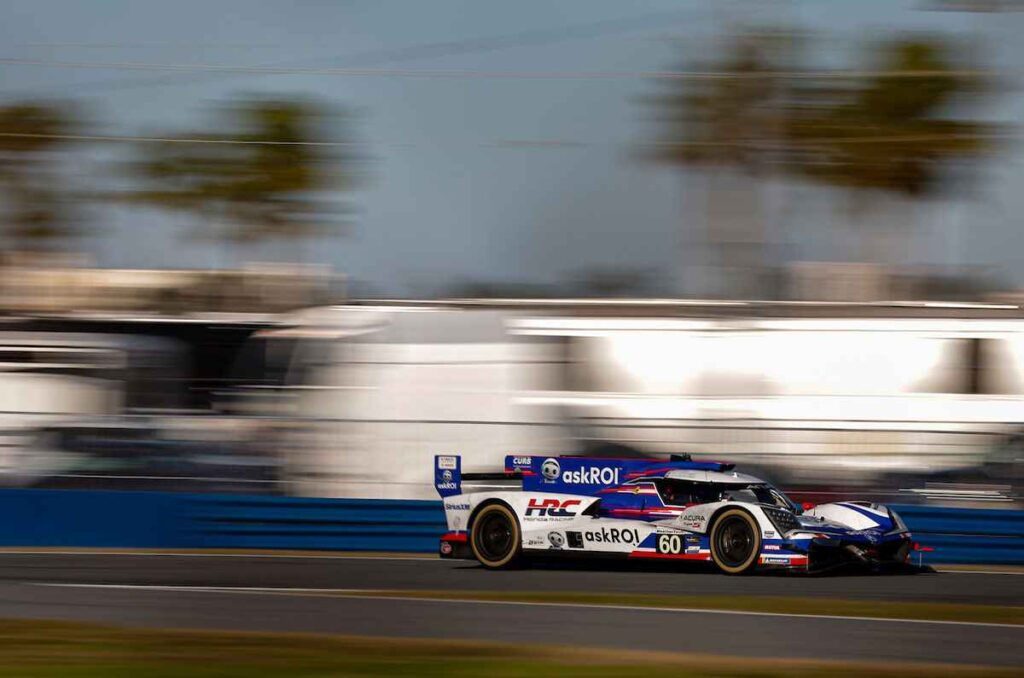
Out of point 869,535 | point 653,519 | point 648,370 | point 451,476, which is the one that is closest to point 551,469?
point 451,476

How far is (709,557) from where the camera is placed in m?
12.3

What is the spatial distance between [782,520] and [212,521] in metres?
6.22

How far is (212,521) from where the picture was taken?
15.1 meters

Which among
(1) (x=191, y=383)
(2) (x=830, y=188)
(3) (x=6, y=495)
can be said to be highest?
(2) (x=830, y=188)

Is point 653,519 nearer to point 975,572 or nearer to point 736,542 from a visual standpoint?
point 736,542

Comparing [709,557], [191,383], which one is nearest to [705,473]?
[709,557]

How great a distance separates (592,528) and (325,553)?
350 centimetres

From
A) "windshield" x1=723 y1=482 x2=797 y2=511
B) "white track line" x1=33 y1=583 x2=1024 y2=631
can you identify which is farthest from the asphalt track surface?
"windshield" x1=723 y1=482 x2=797 y2=511

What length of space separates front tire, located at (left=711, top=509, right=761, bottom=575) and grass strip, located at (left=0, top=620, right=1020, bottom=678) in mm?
4720

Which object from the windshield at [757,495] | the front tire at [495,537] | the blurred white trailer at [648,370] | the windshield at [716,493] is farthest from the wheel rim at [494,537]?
the blurred white trailer at [648,370]

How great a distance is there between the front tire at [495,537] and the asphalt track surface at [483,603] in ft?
0.62

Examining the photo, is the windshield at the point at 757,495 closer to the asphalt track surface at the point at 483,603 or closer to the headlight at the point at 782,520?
the headlight at the point at 782,520

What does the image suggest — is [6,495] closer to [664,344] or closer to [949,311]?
[664,344]

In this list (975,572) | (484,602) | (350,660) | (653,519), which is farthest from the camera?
(975,572)
